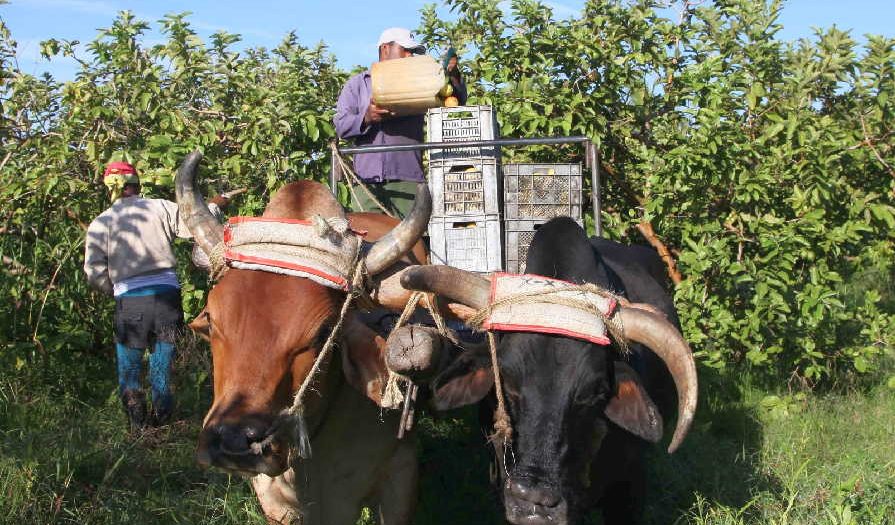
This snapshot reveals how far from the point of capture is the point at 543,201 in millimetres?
5414

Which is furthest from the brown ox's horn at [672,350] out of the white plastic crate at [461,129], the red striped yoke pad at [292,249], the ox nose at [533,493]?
the white plastic crate at [461,129]

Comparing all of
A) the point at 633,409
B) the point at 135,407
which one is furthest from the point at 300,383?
the point at 135,407

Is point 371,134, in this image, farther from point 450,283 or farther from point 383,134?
point 450,283

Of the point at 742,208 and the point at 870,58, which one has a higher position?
the point at 870,58

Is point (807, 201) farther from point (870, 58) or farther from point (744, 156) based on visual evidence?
point (870, 58)

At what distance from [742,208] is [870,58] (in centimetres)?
159

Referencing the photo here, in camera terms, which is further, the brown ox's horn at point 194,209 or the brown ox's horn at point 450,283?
the brown ox's horn at point 194,209

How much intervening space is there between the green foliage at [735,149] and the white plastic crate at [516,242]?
1.39m

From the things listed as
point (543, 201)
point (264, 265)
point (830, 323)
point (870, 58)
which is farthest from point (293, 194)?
point (870, 58)

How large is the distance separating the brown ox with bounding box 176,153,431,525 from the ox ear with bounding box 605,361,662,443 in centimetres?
88

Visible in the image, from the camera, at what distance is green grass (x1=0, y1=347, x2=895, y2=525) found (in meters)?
4.41

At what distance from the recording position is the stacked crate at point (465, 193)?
17.1 feet

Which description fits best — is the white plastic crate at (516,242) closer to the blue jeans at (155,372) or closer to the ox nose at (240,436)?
the blue jeans at (155,372)

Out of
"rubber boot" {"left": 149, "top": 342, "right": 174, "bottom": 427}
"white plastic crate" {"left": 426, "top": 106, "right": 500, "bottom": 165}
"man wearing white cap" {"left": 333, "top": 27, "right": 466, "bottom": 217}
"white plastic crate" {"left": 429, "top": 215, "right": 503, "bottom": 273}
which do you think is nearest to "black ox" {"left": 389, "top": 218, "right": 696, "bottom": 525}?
"white plastic crate" {"left": 429, "top": 215, "right": 503, "bottom": 273}
